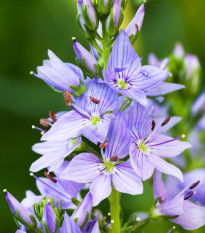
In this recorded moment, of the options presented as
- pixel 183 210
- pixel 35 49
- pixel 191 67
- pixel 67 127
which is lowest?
pixel 183 210

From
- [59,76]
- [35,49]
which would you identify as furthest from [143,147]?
[35,49]

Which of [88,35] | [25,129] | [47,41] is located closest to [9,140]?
[25,129]

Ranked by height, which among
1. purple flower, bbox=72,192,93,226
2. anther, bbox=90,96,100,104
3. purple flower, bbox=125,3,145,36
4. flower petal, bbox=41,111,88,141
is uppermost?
purple flower, bbox=125,3,145,36

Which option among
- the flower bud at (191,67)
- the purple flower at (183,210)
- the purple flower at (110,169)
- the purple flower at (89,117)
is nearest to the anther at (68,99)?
the purple flower at (89,117)

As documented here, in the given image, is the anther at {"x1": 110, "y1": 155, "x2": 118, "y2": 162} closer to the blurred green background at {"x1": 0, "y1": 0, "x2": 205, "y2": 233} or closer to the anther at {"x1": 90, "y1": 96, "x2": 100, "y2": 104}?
the anther at {"x1": 90, "y1": 96, "x2": 100, "y2": 104}

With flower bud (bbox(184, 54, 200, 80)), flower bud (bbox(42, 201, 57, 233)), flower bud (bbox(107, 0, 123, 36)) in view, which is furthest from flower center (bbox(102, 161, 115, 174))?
flower bud (bbox(184, 54, 200, 80))

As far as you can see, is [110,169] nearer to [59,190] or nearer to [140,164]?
[140,164]
